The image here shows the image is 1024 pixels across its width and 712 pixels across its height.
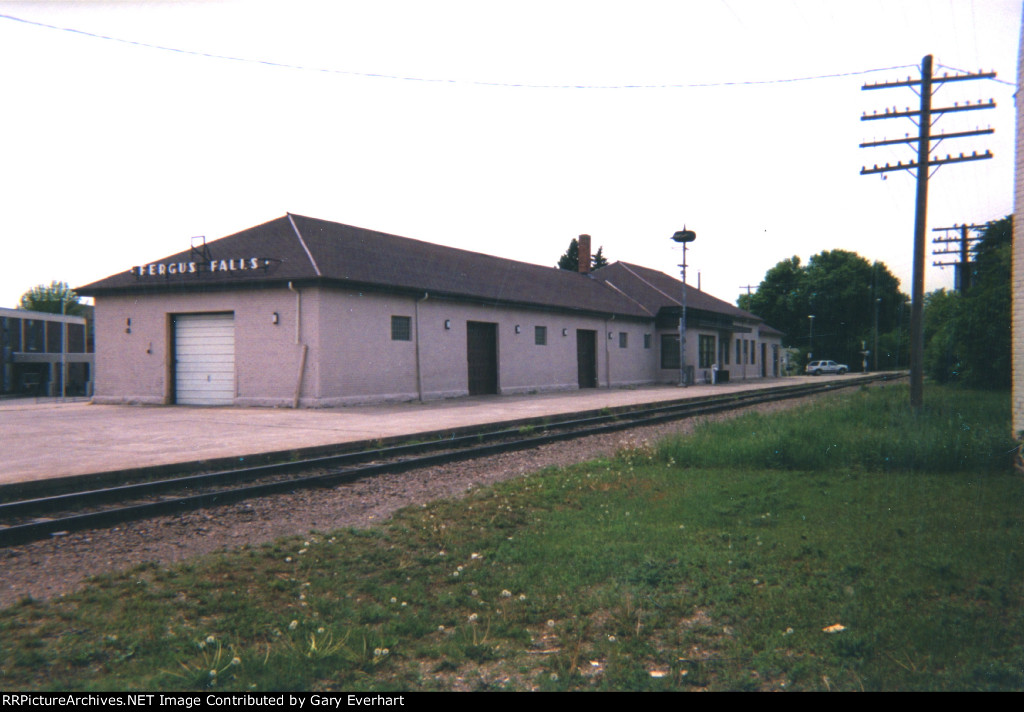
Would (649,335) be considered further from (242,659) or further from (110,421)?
(242,659)

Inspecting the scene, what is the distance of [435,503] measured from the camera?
704cm

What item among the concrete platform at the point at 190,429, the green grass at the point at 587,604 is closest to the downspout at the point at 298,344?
the concrete platform at the point at 190,429

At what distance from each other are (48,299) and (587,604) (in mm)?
105755

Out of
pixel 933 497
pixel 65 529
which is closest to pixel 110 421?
pixel 65 529

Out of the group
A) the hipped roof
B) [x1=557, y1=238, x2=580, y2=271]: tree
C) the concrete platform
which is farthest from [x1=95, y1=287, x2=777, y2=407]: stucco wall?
[x1=557, y1=238, x2=580, y2=271]: tree

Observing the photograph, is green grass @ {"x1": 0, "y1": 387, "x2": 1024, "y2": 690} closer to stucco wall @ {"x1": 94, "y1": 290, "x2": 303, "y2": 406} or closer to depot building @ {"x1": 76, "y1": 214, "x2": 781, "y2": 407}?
depot building @ {"x1": 76, "y1": 214, "x2": 781, "y2": 407}

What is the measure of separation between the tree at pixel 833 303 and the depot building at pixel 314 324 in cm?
6069

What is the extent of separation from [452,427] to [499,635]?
10.3 m

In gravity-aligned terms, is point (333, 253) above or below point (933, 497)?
above

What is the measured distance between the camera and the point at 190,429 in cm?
1371

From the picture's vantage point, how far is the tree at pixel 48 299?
8775 centimetres

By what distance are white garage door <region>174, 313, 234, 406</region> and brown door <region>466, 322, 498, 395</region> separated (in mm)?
8123

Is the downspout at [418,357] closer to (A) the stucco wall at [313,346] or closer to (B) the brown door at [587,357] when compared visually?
(A) the stucco wall at [313,346]

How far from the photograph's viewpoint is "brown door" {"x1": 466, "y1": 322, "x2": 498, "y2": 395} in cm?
2478
